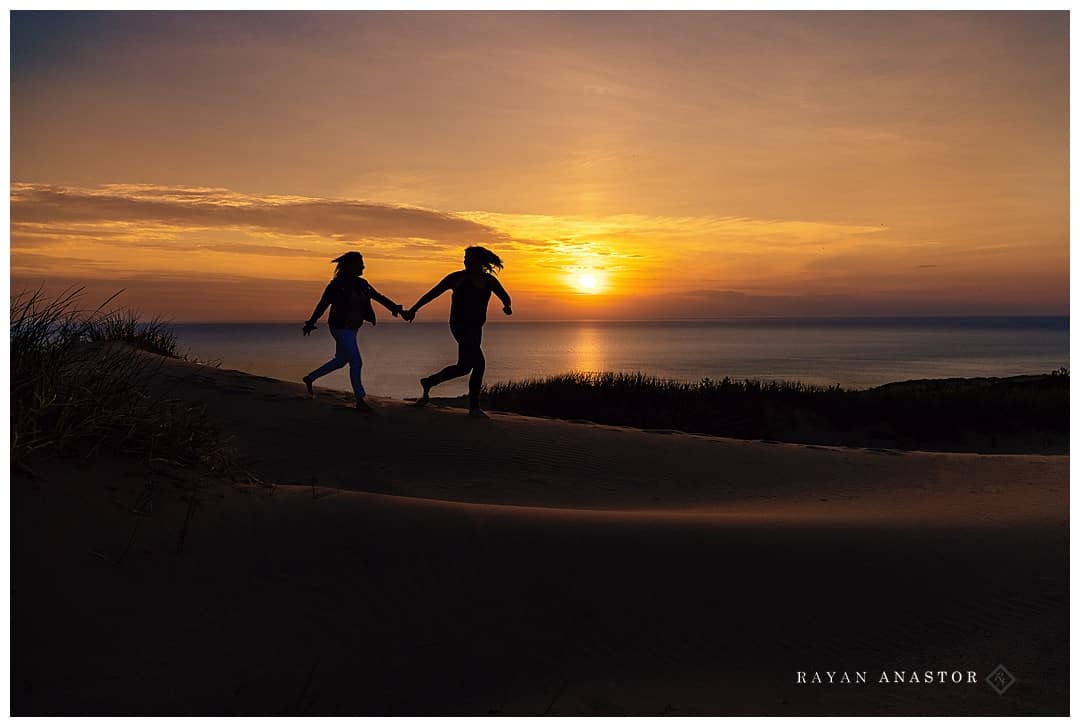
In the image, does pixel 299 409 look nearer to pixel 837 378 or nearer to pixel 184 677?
pixel 184 677

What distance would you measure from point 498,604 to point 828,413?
46.3ft

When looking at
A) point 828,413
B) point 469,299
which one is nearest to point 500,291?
point 469,299

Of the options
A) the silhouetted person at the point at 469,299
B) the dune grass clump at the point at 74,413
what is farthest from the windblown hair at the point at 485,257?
the dune grass clump at the point at 74,413

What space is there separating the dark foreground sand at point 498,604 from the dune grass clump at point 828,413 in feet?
32.2

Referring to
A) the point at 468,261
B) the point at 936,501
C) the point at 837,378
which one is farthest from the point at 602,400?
the point at 837,378

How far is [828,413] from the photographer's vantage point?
1711cm

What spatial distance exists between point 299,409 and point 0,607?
722cm

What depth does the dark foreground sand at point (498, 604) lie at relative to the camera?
12.4 feet

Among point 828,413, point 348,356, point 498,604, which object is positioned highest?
point 348,356

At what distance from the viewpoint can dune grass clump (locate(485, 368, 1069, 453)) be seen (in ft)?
52.3

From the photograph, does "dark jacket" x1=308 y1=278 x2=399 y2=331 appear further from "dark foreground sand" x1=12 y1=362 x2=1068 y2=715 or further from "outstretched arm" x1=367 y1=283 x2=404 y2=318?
"dark foreground sand" x1=12 y1=362 x2=1068 y2=715

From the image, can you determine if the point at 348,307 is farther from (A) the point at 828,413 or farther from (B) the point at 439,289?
(A) the point at 828,413

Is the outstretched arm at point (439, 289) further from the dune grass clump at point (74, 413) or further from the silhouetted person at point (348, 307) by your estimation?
the dune grass clump at point (74, 413)

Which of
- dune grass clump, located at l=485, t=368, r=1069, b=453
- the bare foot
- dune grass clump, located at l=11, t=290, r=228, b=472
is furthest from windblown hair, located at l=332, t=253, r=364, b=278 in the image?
dune grass clump, located at l=485, t=368, r=1069, b=453
